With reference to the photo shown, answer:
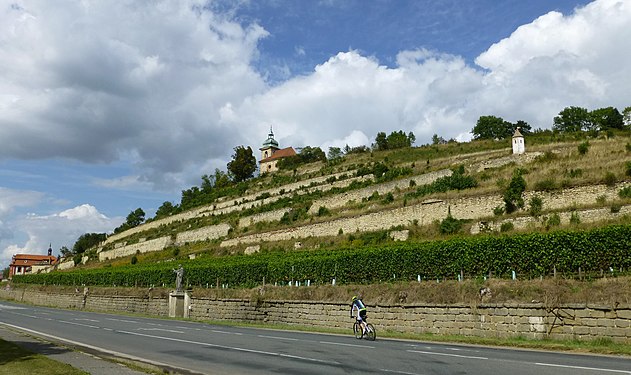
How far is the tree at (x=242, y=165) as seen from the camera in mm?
128000

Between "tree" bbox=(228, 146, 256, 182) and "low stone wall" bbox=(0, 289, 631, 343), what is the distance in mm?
89208

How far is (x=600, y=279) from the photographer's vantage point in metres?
21.4

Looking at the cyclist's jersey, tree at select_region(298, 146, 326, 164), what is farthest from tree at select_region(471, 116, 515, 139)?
the cyclist's jersey

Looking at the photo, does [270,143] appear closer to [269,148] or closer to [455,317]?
[269,148]

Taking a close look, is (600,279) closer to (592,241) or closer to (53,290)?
(592,241)

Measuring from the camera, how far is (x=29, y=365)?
12141mm

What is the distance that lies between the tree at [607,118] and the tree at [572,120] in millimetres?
1277

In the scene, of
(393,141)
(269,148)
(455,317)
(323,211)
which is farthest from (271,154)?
(455,317)

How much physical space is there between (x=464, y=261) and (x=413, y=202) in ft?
70.5

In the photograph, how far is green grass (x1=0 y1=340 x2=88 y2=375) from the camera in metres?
11.1

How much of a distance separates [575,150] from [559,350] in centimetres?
4120

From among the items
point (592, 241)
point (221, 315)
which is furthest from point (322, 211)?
point (592, 241)

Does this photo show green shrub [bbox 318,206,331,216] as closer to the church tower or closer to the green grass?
the green grass

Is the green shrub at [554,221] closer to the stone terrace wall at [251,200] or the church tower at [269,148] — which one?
the stone terrace wall at [251,200]
